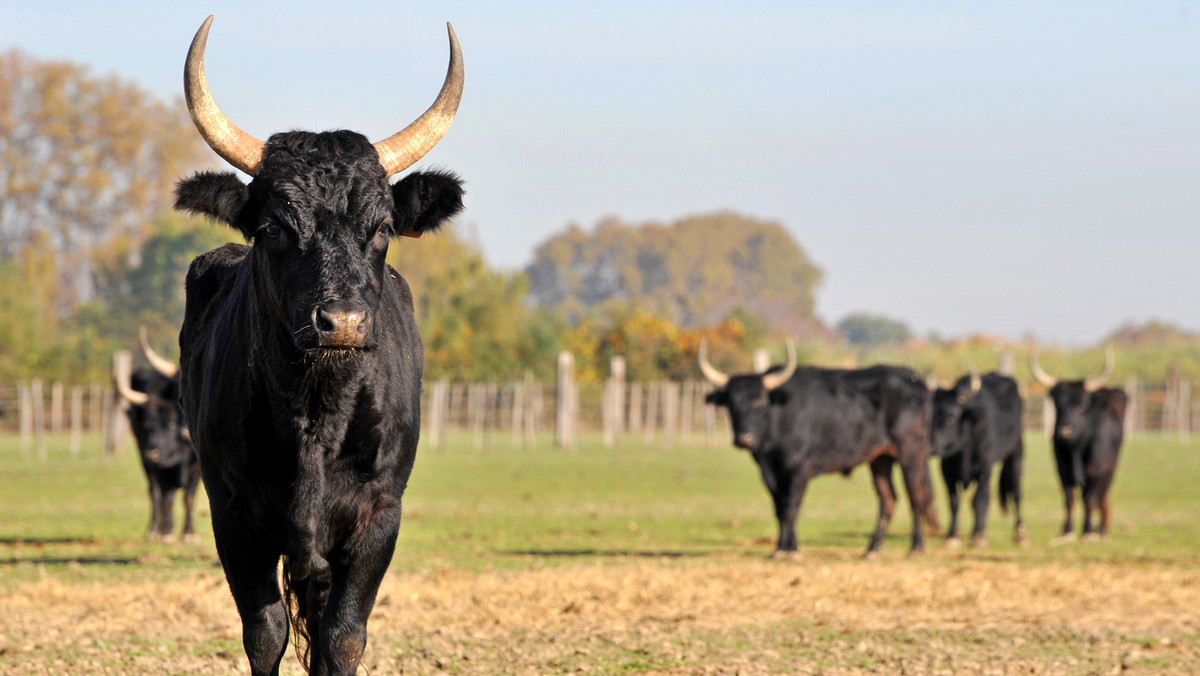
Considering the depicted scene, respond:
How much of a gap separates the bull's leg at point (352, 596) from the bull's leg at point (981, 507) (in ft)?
35.7

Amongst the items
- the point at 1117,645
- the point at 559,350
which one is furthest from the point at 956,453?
the point at 559,350

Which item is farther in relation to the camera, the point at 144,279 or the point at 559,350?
the point at 144,279

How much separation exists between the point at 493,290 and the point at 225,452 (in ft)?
163

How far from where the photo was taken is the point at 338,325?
462 cm

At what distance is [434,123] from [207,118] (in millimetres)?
889

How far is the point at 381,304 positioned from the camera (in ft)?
17.9

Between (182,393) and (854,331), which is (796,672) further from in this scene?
(854,331)

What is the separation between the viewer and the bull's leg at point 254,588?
214 inches

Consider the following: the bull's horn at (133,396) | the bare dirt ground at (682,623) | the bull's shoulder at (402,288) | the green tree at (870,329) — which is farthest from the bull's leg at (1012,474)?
the green tree at (870,329)

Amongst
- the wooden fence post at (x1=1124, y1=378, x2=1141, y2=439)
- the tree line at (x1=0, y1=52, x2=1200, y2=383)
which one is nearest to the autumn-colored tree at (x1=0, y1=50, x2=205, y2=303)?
the tree line at (x1=0, y1=52, x2=1200, y2=383)

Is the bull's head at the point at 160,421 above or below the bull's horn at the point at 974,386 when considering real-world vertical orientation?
below

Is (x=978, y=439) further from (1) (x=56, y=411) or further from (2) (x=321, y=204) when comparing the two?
(1) (x=56, y=411)

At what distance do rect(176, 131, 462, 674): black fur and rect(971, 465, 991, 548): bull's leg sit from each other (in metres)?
10.8

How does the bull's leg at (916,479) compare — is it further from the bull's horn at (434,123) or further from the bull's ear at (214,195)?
the bull's ear at (214,195)
